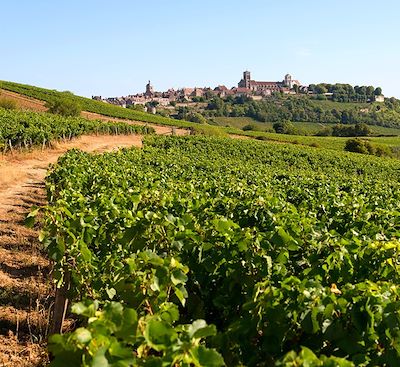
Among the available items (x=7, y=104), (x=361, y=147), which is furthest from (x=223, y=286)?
(x=361, y=147)

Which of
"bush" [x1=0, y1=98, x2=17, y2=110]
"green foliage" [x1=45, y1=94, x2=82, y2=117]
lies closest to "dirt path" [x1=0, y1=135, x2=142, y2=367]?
"bush" [x1=0, y1=98, x2=17, y2=110]

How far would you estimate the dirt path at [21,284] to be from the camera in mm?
6055

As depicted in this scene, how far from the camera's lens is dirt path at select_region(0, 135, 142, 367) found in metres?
6.05

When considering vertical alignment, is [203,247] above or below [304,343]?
above

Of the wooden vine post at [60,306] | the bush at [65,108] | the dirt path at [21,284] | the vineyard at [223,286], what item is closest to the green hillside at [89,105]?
the bush at [65,108]

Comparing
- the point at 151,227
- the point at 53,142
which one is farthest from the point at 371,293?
the point at 53,142

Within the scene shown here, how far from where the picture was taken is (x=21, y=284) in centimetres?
823

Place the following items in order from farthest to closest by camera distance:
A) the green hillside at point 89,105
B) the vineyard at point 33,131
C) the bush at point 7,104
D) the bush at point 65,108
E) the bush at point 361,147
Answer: the green hillside at point 89,105 < the bush at point 361,147 < the bush at point 65,108 < the bush at point 7,104 < the vineyard at point 33,131

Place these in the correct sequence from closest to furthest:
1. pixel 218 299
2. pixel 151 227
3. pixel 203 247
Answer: pixel 218 299
pixel 203 247
pixel 151 227

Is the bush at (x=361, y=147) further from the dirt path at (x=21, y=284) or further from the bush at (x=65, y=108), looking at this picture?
the dirt path at (x=21, y=284)

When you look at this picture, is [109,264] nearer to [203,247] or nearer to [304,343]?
[203,247]

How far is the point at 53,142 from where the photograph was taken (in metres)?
31.8

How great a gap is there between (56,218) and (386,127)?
150863 mm

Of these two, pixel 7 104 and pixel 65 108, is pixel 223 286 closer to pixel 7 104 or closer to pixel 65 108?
pixel 7 104
